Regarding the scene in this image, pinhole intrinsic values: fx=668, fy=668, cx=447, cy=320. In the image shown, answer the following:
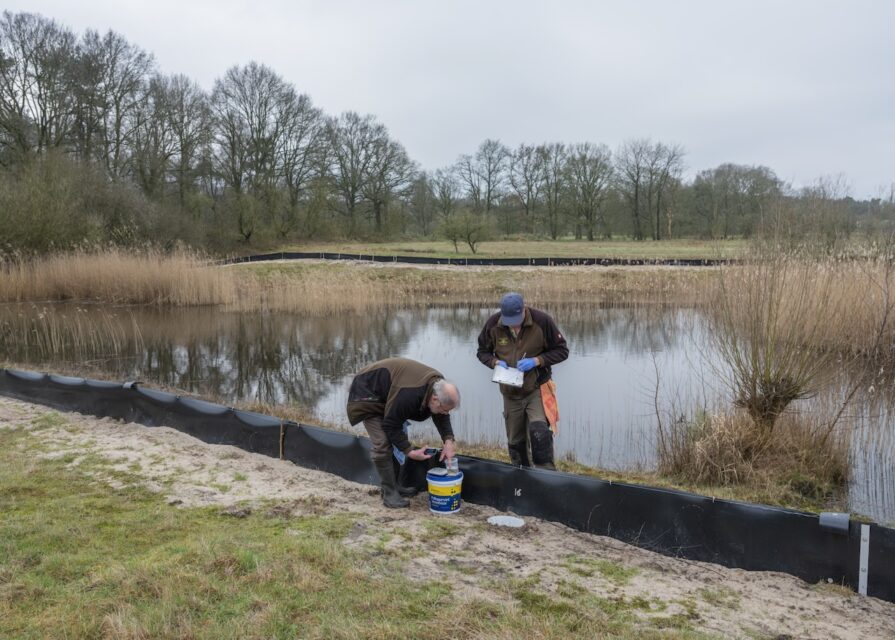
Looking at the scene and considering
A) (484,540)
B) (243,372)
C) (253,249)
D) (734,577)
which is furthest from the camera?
(253,249)

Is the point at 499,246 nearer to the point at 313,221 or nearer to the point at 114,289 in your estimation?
the point at 313,221

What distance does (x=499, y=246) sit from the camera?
40156mm

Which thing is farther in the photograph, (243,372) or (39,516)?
(243,372)

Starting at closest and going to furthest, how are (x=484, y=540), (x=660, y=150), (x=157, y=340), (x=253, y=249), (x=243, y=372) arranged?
1. (x=484, y=540)
2. (x=243, y=372)
3. (x=157, y=340)
4. (x=253, y=249)
5. (x=660, y=150)

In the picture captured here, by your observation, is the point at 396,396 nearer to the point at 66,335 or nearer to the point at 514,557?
the point at 514,557

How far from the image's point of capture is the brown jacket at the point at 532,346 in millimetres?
5230

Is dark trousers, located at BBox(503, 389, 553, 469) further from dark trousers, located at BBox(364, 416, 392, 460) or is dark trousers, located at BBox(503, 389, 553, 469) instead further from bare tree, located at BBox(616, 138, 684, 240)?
bare tree, located at BBox(616, 138, 684, 240)

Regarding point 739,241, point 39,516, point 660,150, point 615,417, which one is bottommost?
point 615,417

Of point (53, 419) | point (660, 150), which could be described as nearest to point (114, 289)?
point (53, 419)

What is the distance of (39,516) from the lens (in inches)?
161

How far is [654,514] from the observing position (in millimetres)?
4379

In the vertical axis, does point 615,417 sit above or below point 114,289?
below

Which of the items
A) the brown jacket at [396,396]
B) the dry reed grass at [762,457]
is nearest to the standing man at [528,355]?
the brown jacket at [396,396]

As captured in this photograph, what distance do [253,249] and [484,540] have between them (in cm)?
3369
